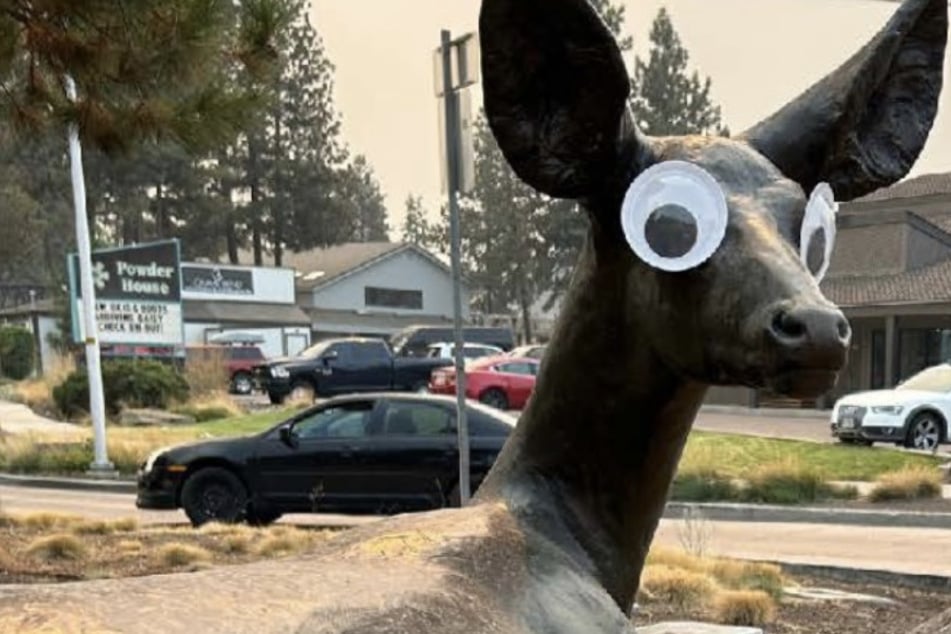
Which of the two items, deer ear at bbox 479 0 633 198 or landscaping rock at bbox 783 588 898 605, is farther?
landscaping rock at bbox 783 588 898 605

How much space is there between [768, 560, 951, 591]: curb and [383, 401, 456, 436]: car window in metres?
3.71

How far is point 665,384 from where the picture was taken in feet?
7.11

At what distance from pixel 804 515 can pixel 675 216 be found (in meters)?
12.5

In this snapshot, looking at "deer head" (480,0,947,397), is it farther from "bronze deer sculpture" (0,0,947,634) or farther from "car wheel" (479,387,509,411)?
"car wheel" (479,387,509,411)

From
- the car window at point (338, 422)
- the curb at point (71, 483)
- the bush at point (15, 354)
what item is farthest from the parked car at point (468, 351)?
the car window at point (338, 422)

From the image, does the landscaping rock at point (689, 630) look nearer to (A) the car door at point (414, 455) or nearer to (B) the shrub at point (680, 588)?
(B) the shrub at point (680, 588)

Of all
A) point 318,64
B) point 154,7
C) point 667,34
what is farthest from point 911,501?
point 318,64

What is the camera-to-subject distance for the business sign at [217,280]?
5069cm

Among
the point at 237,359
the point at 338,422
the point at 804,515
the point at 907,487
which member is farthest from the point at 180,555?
the point at 237,359

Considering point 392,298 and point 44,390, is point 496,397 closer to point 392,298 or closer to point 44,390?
point 44,390

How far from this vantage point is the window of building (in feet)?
194

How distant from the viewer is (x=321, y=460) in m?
12.5

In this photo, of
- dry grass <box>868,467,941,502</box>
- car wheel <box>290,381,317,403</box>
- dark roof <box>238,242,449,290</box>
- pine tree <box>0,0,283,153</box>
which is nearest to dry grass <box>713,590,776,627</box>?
pine tree <box>0,0,283,153</box>

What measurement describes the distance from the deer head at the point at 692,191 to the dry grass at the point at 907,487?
13249mm
